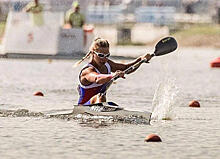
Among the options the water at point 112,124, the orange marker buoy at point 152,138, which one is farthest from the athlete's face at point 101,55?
the orange marker buoy at point 152,138

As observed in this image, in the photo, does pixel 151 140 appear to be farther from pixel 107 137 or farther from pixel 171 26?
pixel 171 26

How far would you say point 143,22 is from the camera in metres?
49.0

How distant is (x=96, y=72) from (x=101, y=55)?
0.86 ft

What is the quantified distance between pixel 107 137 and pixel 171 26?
117 ft

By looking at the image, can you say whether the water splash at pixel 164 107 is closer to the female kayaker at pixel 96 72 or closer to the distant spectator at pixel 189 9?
the female kayaker at pixel 96 72

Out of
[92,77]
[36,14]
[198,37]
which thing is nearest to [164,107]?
[92,77]

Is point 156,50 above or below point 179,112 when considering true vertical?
above

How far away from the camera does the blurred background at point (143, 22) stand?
154 feet

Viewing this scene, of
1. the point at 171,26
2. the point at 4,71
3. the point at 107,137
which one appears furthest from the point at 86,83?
the point at 171,26

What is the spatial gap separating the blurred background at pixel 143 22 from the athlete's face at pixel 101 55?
31.1 meters

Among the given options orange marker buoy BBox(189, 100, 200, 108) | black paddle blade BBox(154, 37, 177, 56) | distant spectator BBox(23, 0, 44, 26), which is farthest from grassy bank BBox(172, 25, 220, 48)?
black paddle blade BBox(154, 37, 177, 56)

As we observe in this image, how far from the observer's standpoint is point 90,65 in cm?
1437

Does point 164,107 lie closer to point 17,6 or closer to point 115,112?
point 115,112

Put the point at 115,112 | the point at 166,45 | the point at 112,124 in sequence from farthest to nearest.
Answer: the point at 166,45 < the point at 115,112 < the point at 112,124
